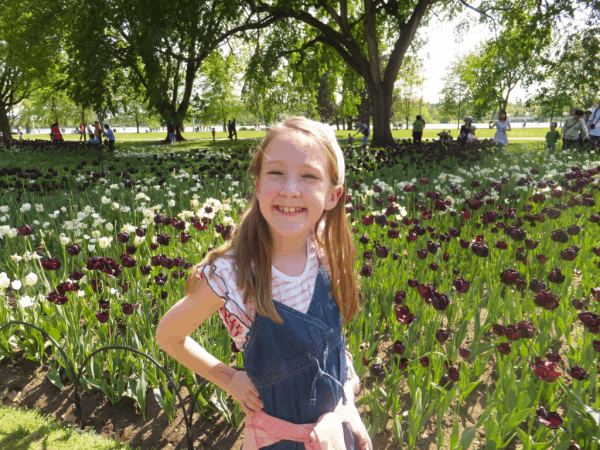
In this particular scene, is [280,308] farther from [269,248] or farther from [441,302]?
[441,302]

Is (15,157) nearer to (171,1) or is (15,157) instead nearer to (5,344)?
(171,1)

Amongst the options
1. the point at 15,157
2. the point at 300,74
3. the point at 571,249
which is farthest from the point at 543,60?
the point at 15,157

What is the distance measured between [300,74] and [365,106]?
33861mm

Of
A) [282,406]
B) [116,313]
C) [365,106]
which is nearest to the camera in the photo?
[282,406]

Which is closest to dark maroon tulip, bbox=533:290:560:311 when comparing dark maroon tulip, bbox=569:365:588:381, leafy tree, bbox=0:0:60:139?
dark maroon tulip, bbox=569:365:588:381

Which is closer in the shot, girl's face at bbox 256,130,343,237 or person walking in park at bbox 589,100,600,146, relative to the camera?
girl's face at bbox 256,130,343,237

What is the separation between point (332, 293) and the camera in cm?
137

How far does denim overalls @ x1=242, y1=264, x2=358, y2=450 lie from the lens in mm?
1196

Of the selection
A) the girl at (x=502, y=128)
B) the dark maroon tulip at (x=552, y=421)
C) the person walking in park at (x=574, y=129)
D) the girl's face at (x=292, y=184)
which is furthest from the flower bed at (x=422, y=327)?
the girl at (x=502, y=128)

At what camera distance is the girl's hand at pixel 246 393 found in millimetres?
1229

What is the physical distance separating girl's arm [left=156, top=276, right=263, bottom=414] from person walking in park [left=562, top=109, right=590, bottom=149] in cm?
1318

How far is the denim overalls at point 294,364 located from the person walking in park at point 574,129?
12989 mm

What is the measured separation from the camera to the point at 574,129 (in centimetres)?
1218

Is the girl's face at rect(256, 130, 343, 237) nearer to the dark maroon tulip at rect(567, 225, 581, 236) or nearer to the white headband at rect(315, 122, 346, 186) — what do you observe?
the white headband at rect(315, 122, 346, 186)
